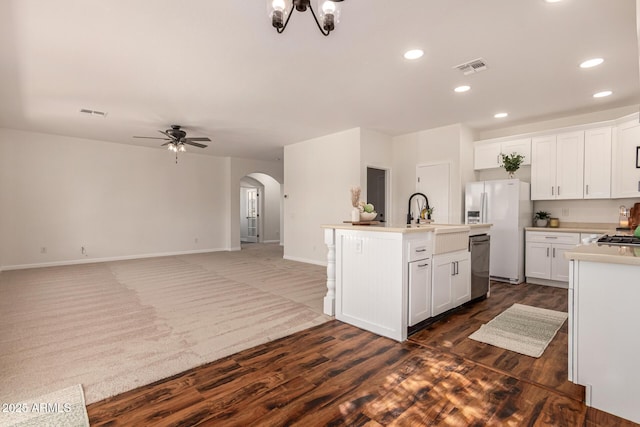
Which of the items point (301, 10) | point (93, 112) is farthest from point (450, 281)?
point (93, 112)

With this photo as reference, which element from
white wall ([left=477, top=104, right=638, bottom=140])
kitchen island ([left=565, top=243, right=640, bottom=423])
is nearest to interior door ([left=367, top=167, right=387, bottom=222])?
white wall ([left=477, top=104, right=638, bottom=140])

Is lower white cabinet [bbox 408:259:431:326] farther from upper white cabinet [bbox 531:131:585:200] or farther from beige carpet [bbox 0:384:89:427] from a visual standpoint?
upper white cabinet [bbox 531:131:585:200]

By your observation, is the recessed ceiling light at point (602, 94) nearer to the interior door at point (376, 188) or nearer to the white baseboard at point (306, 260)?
the interior door at point (376, 188)

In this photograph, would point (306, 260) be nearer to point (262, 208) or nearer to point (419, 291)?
point (419, 291)

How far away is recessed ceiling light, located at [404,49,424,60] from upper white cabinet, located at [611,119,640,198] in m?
3.47

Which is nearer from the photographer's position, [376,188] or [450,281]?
[450,281]

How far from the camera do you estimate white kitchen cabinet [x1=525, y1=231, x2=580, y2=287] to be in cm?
473

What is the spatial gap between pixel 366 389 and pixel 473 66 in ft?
10.8

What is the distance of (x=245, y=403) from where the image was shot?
1.92 m

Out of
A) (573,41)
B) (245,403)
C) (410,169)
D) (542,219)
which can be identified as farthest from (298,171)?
(245,403)

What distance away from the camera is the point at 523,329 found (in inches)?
122

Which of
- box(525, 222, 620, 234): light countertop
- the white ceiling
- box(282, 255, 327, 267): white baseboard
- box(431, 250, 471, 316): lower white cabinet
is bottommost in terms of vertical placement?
box(282, 255, 327, 267): white baseboard

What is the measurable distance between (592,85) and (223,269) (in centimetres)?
636

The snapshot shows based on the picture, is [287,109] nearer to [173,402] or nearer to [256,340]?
[256,340]
